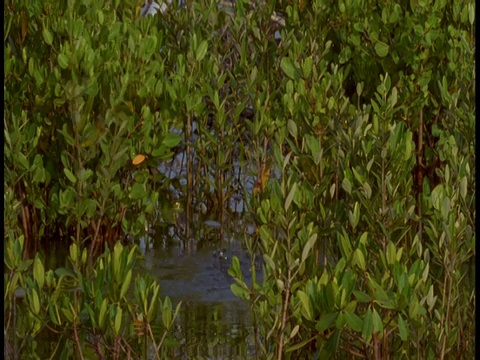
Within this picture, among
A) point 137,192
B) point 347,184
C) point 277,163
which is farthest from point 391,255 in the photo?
Result: point 137,192

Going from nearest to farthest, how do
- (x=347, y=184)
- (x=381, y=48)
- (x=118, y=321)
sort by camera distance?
(x=118, y=321)
(x=347, y=184)
(x=381, y=48)

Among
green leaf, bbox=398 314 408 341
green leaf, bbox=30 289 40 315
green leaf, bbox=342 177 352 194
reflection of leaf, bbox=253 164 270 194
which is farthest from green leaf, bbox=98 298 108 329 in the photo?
reflection of leaf, bbox=253 164 270 194

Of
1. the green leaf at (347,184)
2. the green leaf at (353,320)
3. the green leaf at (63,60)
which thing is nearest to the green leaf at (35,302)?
the green leaf at (353,320)

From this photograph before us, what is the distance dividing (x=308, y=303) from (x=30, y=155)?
217 cm

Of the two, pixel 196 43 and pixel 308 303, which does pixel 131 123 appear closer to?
pixel 196 43

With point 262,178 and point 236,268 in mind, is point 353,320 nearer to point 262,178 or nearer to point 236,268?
point 236,268

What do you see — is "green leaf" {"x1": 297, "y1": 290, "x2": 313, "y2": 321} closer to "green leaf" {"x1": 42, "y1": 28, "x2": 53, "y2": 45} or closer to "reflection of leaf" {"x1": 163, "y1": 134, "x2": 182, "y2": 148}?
"reflection of leaf" {"x1": 163, "y1": 134, "x2": 182, "y2": 148}

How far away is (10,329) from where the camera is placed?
3.66 metres

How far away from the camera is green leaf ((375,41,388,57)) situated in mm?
5656

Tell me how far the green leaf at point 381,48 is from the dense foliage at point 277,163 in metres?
0.01

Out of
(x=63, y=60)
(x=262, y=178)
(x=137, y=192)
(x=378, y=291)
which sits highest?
(x=63, y=60)

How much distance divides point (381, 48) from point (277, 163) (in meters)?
2.34

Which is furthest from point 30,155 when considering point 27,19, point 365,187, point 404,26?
point 404,26

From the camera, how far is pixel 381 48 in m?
5.66
